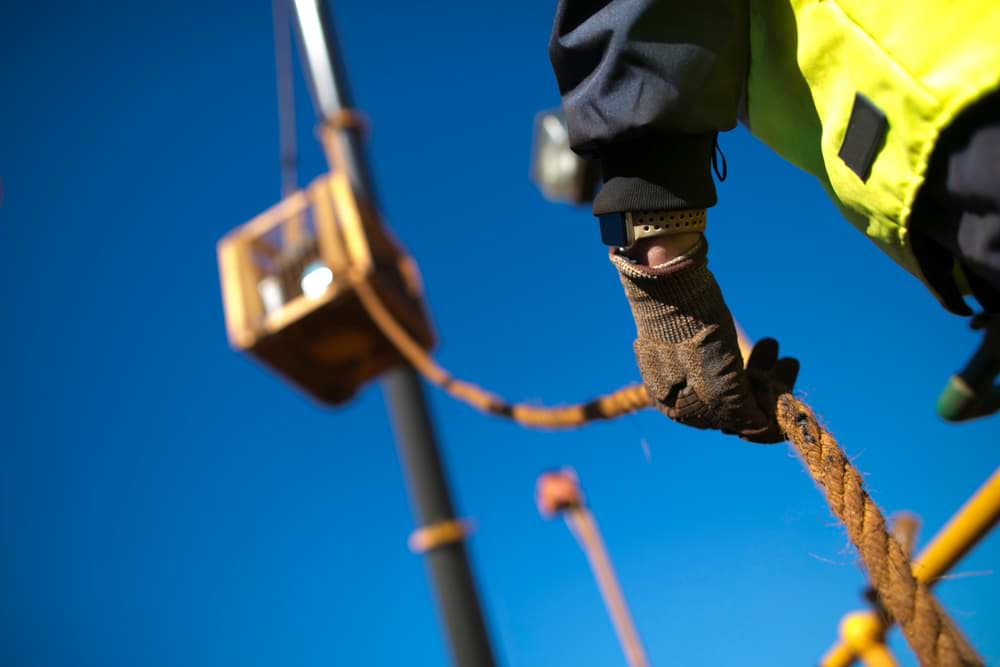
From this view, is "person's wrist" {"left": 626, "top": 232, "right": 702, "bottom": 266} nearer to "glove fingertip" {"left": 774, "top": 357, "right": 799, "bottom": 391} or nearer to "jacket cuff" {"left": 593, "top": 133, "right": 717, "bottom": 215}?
"jacket cuff" {"left": 593, "top": 133, "right": 717, "bottom": 215}

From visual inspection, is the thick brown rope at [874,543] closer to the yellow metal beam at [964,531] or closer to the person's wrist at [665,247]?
the person's wrist at [665,247]

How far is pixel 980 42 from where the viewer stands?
0.68m

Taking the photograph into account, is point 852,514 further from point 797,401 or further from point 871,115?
point 871,115

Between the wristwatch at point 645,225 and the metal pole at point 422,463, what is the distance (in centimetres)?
Result: 428

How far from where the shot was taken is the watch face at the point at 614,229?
971 millimetres

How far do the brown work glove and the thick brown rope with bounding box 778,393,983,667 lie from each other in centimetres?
4

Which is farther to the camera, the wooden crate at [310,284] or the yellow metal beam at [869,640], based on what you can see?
the wooden crate at [310,284]

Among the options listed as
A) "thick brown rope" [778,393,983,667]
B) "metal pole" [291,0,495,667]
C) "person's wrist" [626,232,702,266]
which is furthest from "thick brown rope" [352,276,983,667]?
"metal pole" [291,0,495,667]

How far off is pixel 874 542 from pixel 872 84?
438 millimetres

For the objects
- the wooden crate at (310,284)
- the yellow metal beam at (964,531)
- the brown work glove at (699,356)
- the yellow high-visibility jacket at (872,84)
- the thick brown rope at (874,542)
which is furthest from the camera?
the wooden crate at (310,284)

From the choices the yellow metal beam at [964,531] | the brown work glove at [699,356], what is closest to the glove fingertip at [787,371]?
the brown work glove at [699,356]

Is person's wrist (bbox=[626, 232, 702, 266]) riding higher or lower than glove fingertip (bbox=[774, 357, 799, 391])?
higher

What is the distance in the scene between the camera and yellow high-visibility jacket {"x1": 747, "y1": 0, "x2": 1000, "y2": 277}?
0.69 metres

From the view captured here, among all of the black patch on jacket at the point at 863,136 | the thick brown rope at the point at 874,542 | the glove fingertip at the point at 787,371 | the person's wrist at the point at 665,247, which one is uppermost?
the person's wrist at the point at 665,247
